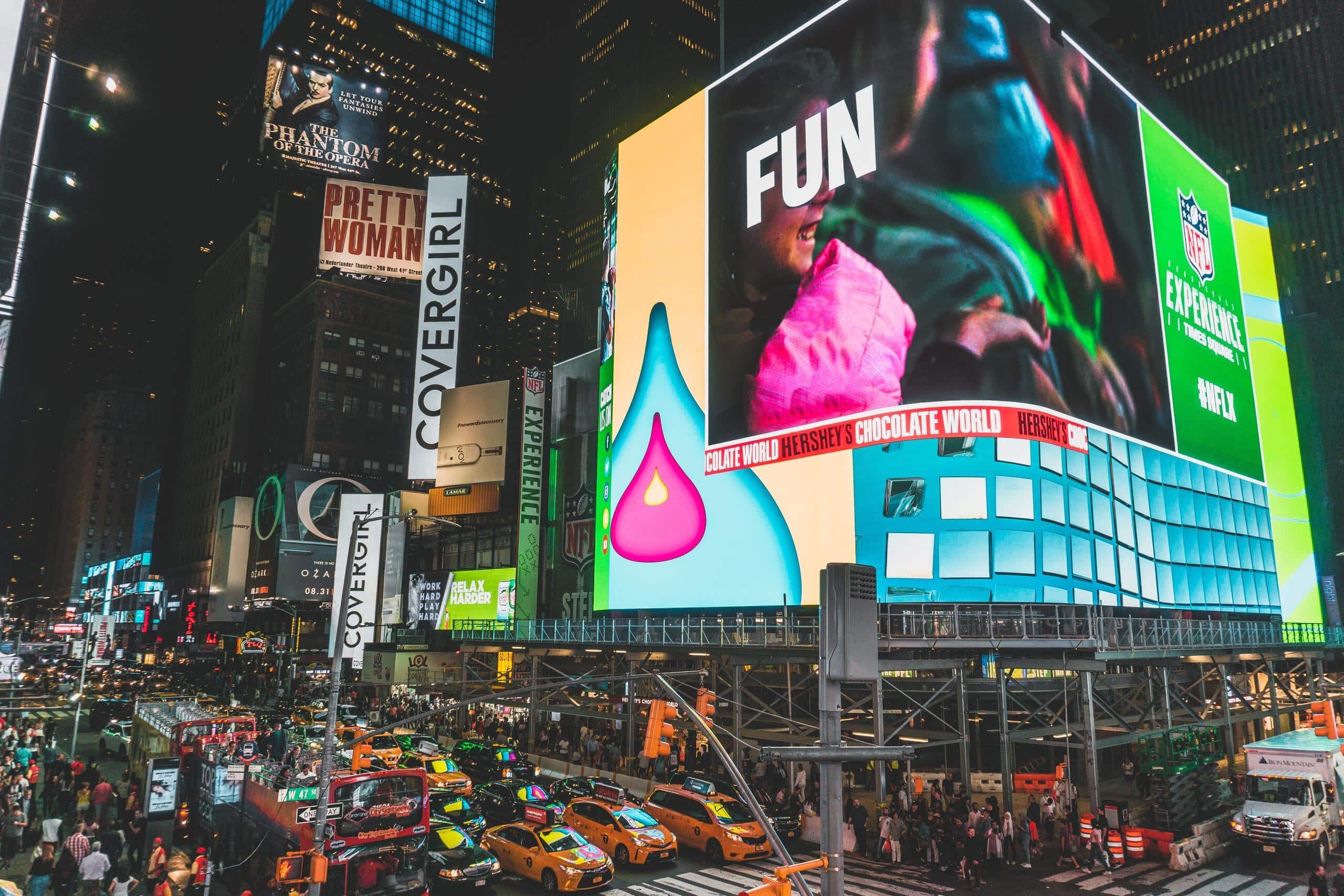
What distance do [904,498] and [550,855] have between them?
2142 cm

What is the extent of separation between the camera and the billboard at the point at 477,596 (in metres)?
65.6

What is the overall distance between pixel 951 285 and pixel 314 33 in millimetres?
135329

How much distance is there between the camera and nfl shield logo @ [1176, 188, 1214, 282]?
165 ft

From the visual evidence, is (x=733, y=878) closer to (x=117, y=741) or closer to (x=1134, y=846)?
(x=1134, y=846)

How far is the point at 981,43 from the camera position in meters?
37.0

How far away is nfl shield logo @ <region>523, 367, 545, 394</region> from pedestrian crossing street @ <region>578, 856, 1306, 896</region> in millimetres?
49501

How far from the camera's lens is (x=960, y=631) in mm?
31500

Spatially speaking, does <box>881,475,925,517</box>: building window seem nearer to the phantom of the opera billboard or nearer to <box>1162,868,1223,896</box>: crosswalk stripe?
the phantom of the opera billboard

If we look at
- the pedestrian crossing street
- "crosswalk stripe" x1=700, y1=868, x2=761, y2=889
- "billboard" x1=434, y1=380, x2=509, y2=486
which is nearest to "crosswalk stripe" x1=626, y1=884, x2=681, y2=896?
the pedestrian crossing street

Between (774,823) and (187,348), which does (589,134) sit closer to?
(187,348)

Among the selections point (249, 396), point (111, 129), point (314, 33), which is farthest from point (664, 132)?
point (314, 33)

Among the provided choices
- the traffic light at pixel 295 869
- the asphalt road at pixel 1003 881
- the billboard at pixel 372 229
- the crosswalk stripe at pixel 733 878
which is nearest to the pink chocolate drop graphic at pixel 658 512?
the asphalt road at pixel 1003 881

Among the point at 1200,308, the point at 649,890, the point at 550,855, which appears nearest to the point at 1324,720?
the point at 649,890

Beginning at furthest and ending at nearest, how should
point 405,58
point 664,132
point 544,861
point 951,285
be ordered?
1. point 405,58
2. point 664,132
3. point 951,285
4. point 544,861
